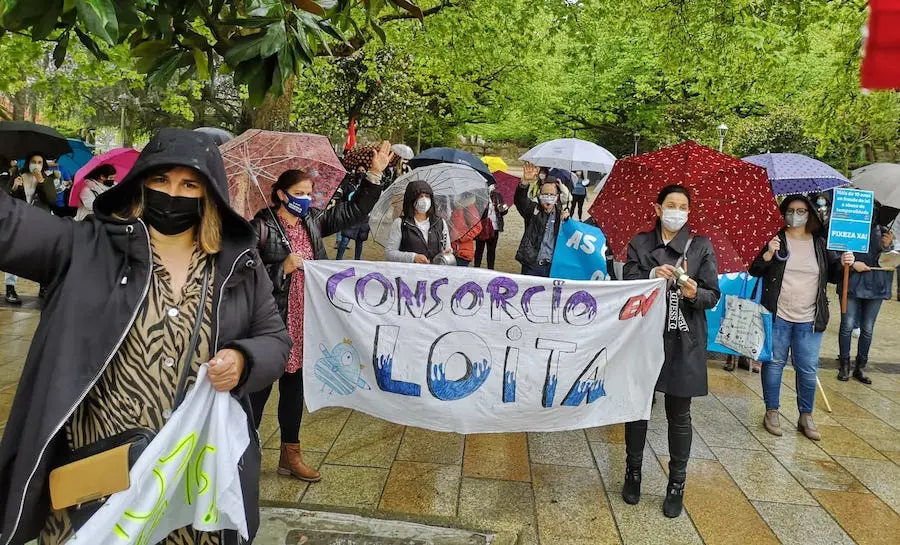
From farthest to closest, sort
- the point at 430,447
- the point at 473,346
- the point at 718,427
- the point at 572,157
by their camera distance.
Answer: the point at 572,157
the point at 718,427
the point at 430,447
the point at 473,346

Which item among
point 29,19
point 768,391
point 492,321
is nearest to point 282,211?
point 492,321

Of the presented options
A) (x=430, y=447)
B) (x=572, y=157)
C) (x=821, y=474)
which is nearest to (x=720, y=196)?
(x=821, y=474)

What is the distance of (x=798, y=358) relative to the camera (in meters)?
5.25

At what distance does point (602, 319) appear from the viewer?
13.5 ft

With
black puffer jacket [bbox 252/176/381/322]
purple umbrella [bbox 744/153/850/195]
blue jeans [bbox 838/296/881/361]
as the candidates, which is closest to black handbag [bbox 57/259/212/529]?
black puffer jacket [bbox 252/176/381/322]

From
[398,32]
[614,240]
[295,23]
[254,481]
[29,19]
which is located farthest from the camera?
[398,32]

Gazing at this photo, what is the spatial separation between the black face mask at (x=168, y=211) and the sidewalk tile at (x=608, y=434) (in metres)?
3.67

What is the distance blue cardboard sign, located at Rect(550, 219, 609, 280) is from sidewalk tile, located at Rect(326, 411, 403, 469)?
8.73ft

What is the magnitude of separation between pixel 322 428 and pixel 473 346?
1.52 meters

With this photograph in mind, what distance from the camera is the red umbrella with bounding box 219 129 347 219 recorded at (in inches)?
151

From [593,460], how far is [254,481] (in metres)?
2.88

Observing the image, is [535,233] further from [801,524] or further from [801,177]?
[801,524]

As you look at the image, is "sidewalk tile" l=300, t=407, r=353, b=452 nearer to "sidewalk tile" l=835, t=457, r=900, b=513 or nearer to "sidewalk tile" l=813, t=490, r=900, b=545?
"sidewalk tile" l=813, t=490, r=900, b=545

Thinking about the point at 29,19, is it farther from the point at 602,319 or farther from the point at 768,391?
the point at 768,391
